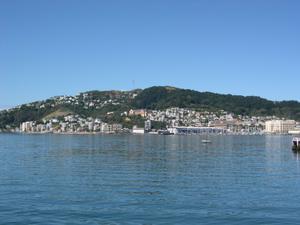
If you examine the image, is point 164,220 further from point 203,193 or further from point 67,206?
point 203,193

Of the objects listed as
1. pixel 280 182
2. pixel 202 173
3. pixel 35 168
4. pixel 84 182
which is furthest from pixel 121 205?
pixel 35 168

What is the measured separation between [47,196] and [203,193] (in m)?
11.3

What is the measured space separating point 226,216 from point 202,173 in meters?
24.6

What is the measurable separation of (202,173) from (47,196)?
22.0 m

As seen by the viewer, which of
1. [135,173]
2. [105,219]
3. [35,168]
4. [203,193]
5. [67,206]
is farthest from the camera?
[35,168]

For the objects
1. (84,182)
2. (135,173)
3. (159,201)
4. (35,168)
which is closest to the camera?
(159,201)

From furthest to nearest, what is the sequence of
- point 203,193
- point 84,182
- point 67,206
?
point 84,182 → point 203,193 → point 67,206

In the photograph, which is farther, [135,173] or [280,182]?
[135,173]

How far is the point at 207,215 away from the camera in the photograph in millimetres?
31438

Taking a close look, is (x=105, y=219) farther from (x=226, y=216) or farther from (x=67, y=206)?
(x=226, y=216)

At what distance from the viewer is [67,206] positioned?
33719 millimetres

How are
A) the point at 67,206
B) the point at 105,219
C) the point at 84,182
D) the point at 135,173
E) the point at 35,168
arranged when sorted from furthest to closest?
the point at 35,168
the point at 135,173
the point at 84,182
the point at 67,206
the point at 105,219

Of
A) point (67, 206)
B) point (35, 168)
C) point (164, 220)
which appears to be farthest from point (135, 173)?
point (164, 220)

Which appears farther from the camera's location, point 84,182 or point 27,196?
point 84,182
